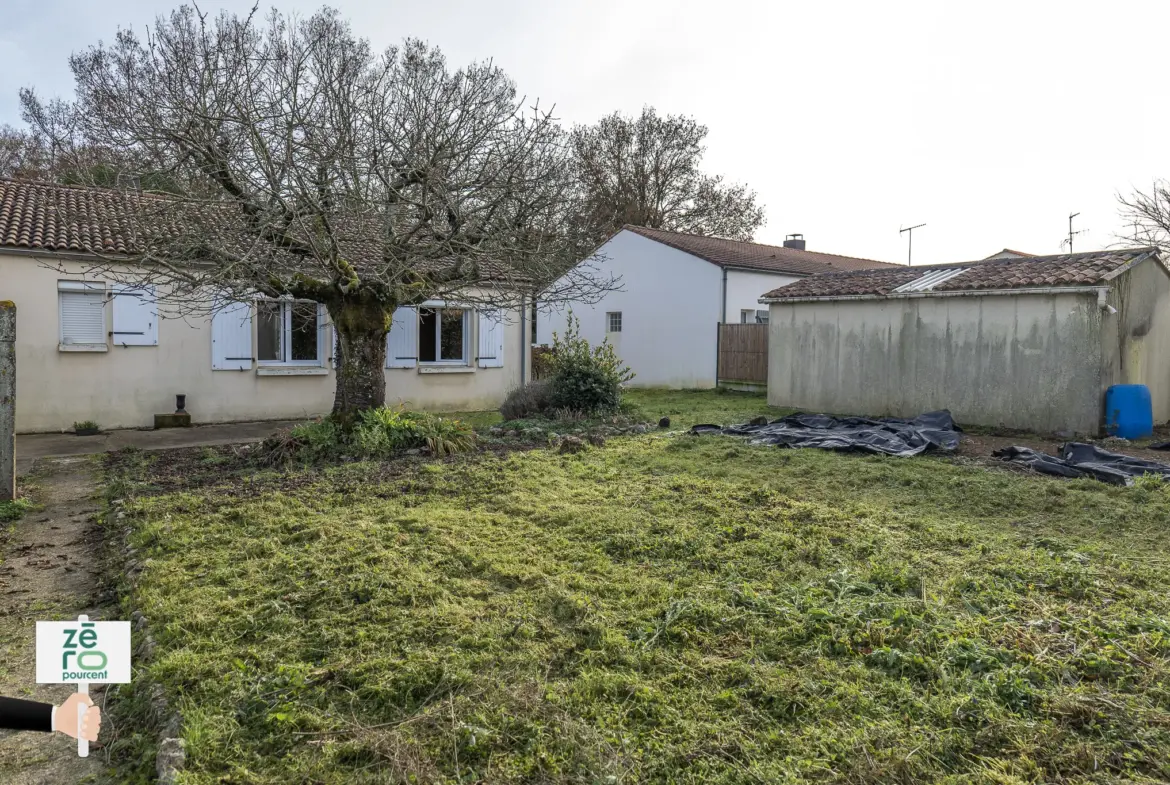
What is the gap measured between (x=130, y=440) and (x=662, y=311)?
1494 cm

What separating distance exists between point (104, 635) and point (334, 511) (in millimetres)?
4717

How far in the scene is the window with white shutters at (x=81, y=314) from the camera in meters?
12.0

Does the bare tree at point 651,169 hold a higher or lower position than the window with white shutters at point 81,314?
higher

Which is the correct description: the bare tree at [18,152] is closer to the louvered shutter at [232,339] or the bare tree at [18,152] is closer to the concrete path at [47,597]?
the louvered shutter at [232,339]

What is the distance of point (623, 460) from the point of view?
895 cm

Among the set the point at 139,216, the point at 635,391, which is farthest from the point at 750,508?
the point at 635,391

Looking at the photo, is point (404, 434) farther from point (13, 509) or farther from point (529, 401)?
point (13, 509)

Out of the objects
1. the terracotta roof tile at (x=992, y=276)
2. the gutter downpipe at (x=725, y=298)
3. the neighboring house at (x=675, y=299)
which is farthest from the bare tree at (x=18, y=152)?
the terracotta roof tile at (x=992, y=276)

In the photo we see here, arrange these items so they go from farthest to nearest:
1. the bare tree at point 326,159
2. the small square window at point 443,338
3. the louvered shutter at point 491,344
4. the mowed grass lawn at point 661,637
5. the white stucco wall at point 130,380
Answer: the louvered shutter at point 491,344
the small square window at point 443,338
the white stucco wall at point 130,380
the bare tree at point 326,159
the mowed grass lawn at point 661,637

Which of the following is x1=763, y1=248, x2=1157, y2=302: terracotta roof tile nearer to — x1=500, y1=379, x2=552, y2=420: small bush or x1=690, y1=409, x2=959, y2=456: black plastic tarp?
x1=690, y1=409, x2=959, y2=456: black plastic tarp

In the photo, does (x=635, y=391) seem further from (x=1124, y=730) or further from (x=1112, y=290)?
(x=1124, y=730)

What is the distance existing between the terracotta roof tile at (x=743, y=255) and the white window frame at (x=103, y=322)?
580 inches

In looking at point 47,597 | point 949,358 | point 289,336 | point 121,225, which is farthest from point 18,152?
point 949,358

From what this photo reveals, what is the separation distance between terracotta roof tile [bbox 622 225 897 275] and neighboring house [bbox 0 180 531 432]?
819cm
